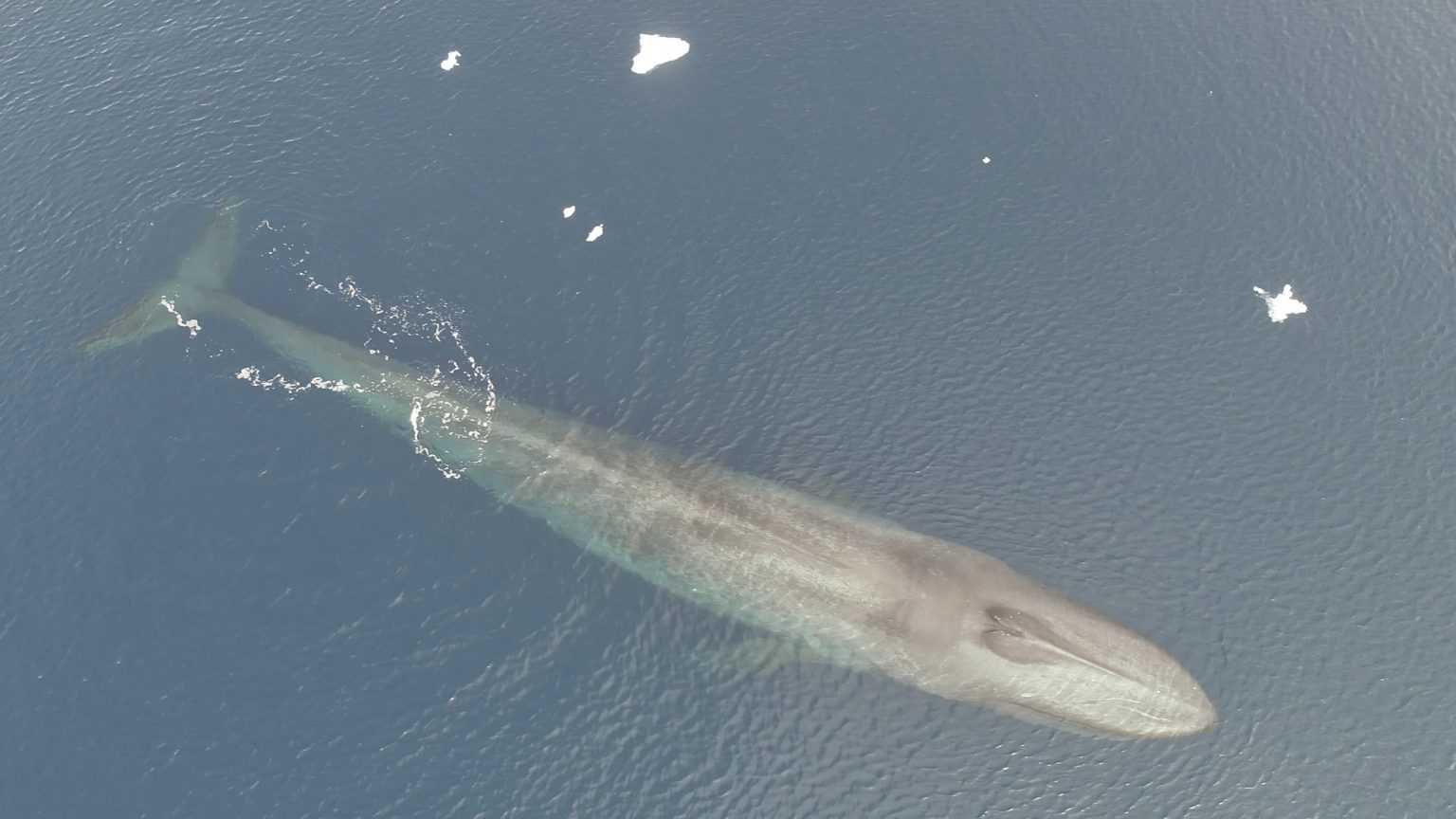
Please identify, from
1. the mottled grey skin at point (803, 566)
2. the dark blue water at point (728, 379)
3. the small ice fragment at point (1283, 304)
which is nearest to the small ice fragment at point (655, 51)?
the dark blue water at point (728, 379)

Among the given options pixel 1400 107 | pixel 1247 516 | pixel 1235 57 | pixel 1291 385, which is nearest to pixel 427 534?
pixel 1247 516

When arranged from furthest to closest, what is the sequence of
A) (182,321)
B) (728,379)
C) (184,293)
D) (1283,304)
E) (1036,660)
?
(184,293), (182,321), (1283,304), (728,379), (1036,660)

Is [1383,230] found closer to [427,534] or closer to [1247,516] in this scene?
[1247,516]

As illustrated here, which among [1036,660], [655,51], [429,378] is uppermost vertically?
[655,51]

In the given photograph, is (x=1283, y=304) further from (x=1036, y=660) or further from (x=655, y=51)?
(x=655, y=51)

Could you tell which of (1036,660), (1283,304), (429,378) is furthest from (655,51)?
(1036,660)

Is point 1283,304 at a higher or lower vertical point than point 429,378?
higher

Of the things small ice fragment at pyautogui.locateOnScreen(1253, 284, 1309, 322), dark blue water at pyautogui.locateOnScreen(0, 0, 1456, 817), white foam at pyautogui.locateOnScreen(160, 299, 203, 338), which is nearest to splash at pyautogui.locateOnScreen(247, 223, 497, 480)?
dark blue water at pyautogui.locateOnScreen(0, 0, 1456, 817)
